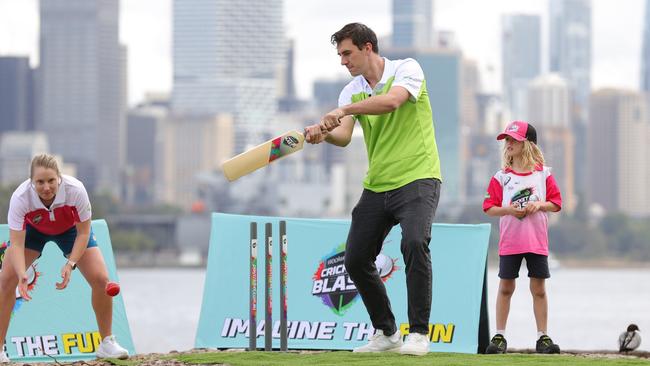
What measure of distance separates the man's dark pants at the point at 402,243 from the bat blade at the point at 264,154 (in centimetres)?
54

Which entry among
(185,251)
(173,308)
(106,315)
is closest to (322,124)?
(106,315)

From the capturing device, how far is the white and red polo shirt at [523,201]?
461 inches

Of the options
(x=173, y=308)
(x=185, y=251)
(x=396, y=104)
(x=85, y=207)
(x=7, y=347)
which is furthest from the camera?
(x=185, y=251)

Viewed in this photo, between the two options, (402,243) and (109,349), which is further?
(109,349)

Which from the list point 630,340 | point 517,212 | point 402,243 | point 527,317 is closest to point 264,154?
point 402,243

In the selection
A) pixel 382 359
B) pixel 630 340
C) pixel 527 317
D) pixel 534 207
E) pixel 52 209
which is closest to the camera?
pixel 382 359

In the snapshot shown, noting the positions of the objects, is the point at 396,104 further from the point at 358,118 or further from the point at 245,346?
the point at 245,346

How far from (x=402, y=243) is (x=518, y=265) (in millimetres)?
1655

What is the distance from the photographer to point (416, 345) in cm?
Answer: 1034

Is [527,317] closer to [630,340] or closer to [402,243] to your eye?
[630,340]

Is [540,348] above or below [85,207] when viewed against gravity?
below

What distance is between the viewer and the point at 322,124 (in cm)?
1034

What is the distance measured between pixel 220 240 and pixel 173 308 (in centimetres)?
4818

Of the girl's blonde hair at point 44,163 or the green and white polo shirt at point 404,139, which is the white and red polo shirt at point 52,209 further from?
the green and white polo shirt at point 404,139
